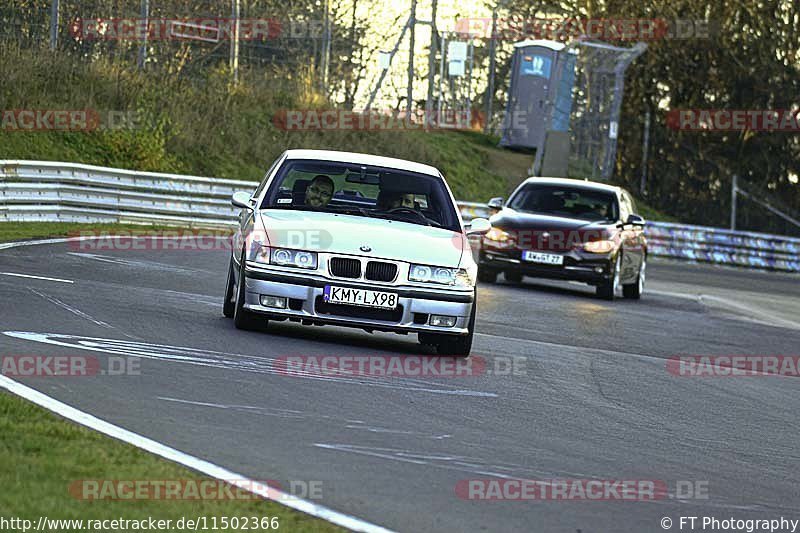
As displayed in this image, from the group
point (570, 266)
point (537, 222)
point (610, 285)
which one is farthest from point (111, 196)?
point (610, 285)

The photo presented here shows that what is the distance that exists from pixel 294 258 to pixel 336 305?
19.5 inches

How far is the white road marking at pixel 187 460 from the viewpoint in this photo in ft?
21.9

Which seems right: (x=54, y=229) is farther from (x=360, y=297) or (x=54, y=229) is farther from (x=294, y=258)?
(x=360, y=297)

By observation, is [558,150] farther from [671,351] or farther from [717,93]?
[671,351]

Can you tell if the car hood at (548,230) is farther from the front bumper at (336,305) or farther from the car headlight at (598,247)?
the front bumper at (336,305)

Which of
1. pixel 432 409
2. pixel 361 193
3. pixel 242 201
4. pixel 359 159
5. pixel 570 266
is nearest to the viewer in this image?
pixel 432 409

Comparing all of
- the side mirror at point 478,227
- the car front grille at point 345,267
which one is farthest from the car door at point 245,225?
the side mirror at point 478,227

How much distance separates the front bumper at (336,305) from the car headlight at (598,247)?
408 inches

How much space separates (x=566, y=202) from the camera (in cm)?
2409

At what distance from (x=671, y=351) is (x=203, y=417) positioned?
8.30 meters

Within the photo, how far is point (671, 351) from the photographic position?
53.3 feet

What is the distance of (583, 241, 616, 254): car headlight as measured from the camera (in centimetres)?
2294

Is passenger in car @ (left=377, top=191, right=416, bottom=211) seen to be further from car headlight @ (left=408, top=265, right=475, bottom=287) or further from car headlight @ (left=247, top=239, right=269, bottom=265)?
car headlight @ (left=247, top=239, right=269, bottom=265)

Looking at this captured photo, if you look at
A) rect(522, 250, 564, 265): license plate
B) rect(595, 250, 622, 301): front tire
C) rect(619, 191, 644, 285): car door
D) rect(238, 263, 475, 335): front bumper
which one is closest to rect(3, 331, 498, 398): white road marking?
rect(238, 263, 475, 335): front bumper
